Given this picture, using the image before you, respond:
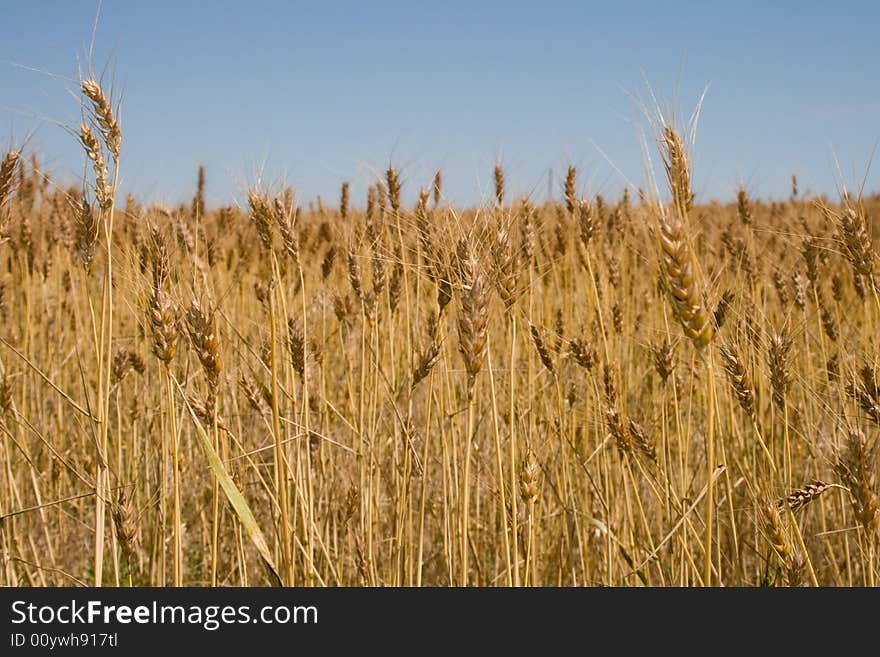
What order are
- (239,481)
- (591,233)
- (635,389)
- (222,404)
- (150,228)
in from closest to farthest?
(150,228) < (239,481) < (591,233) < (222,404) < (635,389)

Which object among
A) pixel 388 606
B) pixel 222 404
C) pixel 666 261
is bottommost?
pixel 388 606

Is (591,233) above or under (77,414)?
above

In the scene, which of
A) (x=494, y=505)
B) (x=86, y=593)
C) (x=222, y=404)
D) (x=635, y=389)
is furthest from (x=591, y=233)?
(x=86, y=593)

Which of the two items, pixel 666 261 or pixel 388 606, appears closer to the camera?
pixel 666 261

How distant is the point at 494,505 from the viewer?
275cm

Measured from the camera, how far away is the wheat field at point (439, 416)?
152 cm

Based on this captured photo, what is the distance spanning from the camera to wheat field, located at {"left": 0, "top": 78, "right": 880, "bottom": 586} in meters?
1.52

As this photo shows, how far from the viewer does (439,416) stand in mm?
2475

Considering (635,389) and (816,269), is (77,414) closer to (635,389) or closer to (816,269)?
(635,389)

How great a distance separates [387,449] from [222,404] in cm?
83

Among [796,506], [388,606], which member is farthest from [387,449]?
[796,506]

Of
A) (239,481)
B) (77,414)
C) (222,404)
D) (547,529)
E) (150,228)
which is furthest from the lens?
(77,414)

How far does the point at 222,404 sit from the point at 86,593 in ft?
4.46

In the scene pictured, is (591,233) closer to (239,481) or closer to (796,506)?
(796,506)
